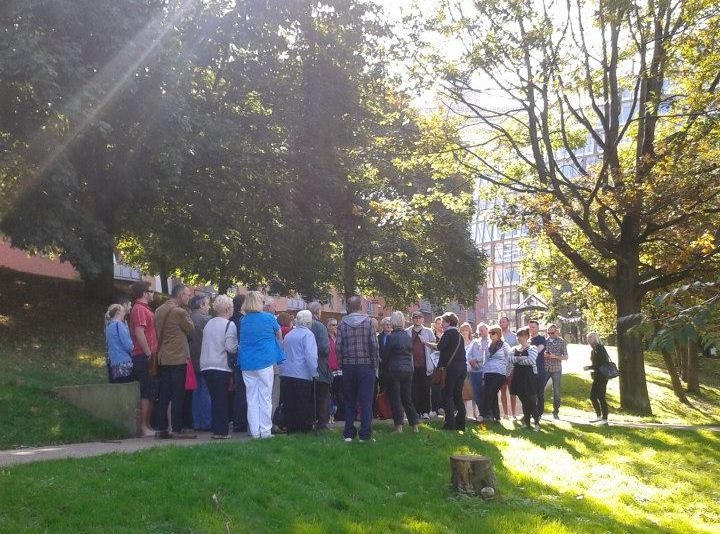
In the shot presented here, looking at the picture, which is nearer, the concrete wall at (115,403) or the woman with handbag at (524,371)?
the concrete wall at (115,403)

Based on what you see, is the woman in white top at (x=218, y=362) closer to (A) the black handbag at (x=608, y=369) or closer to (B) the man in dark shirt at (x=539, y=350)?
(B) the man in dark shirt at (x=539, y=350)

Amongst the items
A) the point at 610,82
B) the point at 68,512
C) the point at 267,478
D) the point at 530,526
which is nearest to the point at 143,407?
the point at 267,478

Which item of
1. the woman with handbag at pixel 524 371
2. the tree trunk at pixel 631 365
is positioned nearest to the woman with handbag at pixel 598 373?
the woman with handbag at pixel 524 371

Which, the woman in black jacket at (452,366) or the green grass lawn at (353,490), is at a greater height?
the woman in black jacket at (452,366)

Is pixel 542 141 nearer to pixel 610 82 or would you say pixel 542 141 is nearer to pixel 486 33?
pixel 610 82

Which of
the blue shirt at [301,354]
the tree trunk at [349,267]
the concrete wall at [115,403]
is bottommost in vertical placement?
the concrete wall at [115,403]

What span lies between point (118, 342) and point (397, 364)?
13.1 ft

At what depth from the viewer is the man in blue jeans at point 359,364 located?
1120 centimetres

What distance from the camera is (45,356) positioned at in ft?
60.3

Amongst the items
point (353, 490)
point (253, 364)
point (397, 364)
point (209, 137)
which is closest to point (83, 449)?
point (253, 364)

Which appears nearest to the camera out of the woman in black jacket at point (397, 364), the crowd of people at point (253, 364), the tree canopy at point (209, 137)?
the crowd of people at point (253, 364)

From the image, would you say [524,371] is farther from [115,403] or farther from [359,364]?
[115,403]

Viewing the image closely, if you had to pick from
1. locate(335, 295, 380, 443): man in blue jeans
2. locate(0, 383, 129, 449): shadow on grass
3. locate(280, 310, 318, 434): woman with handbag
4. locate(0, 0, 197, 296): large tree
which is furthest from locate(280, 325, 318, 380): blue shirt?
locate(0, 0, 197, 296): large tree

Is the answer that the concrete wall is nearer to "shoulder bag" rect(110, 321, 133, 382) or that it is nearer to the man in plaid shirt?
"shoulder bag" rect(110, 321, 133, 382)
